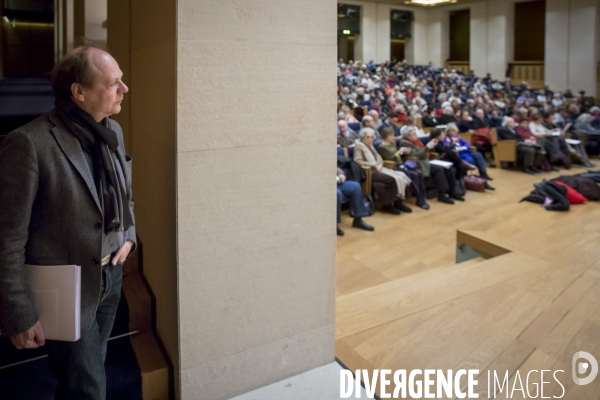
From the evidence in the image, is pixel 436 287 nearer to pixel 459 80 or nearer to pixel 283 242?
pixel 283 242

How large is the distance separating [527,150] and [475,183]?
1.99 meters

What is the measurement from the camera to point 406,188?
6.35 metres

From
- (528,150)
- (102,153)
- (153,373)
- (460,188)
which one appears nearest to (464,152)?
(460,188)

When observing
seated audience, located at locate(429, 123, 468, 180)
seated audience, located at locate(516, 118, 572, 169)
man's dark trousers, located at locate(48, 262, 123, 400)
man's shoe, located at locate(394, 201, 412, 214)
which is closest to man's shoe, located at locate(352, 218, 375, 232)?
man's shoe, located at locate(394, 201, 412, 214)

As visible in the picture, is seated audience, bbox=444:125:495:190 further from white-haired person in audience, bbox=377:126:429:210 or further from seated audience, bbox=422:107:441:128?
seated audience, bbox=422:107:441:128

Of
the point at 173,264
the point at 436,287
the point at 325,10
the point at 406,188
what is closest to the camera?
the point at 173,264

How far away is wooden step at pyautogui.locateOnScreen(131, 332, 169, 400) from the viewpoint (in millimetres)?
1806

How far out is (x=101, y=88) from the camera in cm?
123

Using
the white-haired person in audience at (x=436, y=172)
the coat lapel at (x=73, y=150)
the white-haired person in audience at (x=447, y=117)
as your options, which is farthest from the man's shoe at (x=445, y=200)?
the coat lapel at (x=73, y=150)

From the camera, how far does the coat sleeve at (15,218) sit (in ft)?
3.65

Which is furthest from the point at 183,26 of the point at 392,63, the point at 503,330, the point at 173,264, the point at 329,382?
the point at 392,63

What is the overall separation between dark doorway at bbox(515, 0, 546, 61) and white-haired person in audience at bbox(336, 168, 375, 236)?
1709 cm

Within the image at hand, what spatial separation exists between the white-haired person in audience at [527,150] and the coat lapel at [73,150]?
8377mm

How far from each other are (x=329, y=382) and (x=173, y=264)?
812 millimetres
